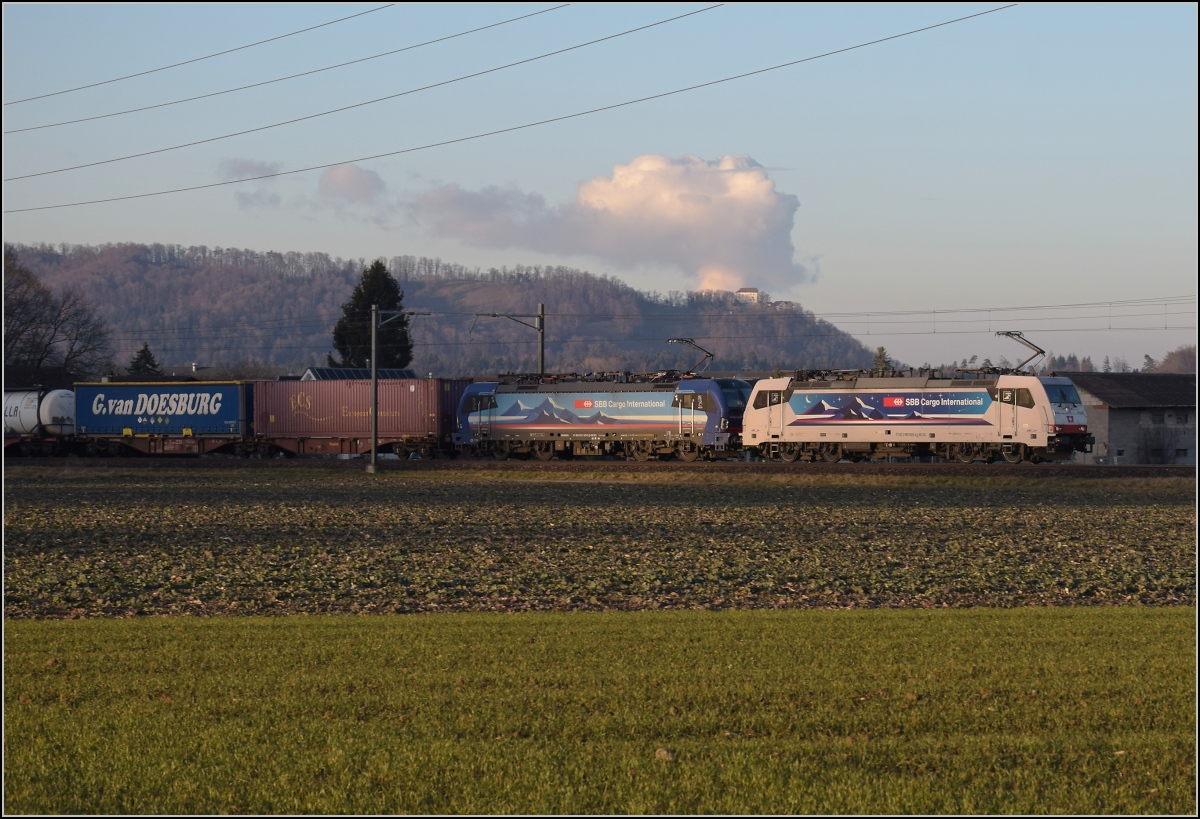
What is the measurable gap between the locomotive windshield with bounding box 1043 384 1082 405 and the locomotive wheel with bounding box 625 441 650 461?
1633 cm

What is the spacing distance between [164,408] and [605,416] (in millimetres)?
23329

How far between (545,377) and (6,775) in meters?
46.1

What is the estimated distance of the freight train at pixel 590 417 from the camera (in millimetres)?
46719

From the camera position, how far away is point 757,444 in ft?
168

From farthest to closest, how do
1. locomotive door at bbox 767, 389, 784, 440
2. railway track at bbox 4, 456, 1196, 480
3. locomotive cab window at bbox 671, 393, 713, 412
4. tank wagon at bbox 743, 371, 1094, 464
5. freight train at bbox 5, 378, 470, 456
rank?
1. freight train at bbox 5, 378, 470, 456
2. locomotive cab window at bbox 671, 393, 713, 412
3. locomotive door at bbox 767, 389, 784, 440
4. tank wagon at bbox 743, 371, 1094, 464
5. railway track at bbox 4, 456, 1196, 480

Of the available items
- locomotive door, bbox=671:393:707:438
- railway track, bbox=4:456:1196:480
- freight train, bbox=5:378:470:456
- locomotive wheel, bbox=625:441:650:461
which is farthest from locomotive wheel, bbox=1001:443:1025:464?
freight train, bbox=5:378:470:456

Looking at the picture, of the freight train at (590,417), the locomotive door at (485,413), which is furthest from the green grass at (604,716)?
the locomotive door at (485,413)

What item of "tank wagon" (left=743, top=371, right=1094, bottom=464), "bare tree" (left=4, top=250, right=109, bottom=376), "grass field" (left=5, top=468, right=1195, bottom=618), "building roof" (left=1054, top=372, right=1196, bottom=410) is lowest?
"grass field" (left=5, top=468, right=1195, bottom=618)

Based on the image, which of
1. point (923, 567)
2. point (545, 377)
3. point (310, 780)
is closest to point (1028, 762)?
→ point (310, 780)

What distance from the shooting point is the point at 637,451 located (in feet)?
174

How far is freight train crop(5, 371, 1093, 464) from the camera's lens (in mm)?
46719

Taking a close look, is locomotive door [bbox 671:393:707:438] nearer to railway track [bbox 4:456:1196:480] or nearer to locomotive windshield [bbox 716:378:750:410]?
locomotive windshield [bbox 716:378:750:410]

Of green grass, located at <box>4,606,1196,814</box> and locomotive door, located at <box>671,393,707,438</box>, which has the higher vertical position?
locomotive door, located at <box>671,393,707,438</box>

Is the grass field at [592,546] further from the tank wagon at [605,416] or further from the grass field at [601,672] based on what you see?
the tank wagon at [605,416]
